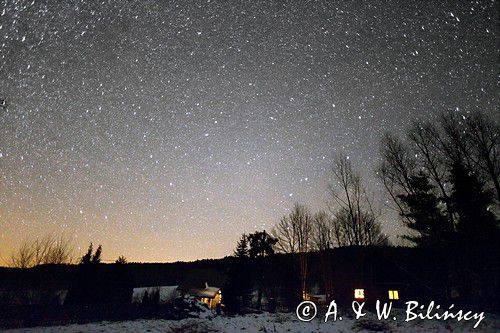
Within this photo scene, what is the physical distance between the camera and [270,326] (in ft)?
71.8

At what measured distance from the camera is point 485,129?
18906 mm

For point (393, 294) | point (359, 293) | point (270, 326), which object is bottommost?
point (270, 326)

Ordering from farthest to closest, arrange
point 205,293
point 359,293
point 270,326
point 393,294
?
point 205,293
point 359,293
point 393,294
point 270,326

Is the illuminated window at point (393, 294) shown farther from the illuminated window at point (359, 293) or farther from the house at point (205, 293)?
the house at point (205, 293)

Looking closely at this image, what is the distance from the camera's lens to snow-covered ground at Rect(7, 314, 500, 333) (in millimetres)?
17391

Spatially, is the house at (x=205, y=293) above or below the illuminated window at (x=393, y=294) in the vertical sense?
below

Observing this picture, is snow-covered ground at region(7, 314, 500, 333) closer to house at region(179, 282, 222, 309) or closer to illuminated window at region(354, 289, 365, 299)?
illuminated window at region(354, 289, 365, 299)

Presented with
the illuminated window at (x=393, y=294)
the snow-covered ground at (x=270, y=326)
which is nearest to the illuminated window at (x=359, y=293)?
the illuminated window at (x=393, y=294)

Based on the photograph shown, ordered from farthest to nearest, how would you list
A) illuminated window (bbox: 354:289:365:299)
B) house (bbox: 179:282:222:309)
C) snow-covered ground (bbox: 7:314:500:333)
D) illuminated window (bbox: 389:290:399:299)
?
1. house (bbox: 179:282:222:309)
2. illuminated window (bbox: 354:289:365:299)
3. illuminated window (bbox: 389:290:399:299)
4. snow-covered ground (bbox: 7:314:500:333)

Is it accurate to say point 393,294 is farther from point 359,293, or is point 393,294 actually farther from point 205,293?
point 205,293

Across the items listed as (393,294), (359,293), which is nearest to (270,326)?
(359,293)

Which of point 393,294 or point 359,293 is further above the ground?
point 393,294

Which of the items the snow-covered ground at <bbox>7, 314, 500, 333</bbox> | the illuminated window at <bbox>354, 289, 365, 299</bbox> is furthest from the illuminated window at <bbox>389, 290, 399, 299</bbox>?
the snow-covered ground at <bbox>7, 314, 500, 333</bbox>

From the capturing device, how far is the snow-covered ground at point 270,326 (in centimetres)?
1739
